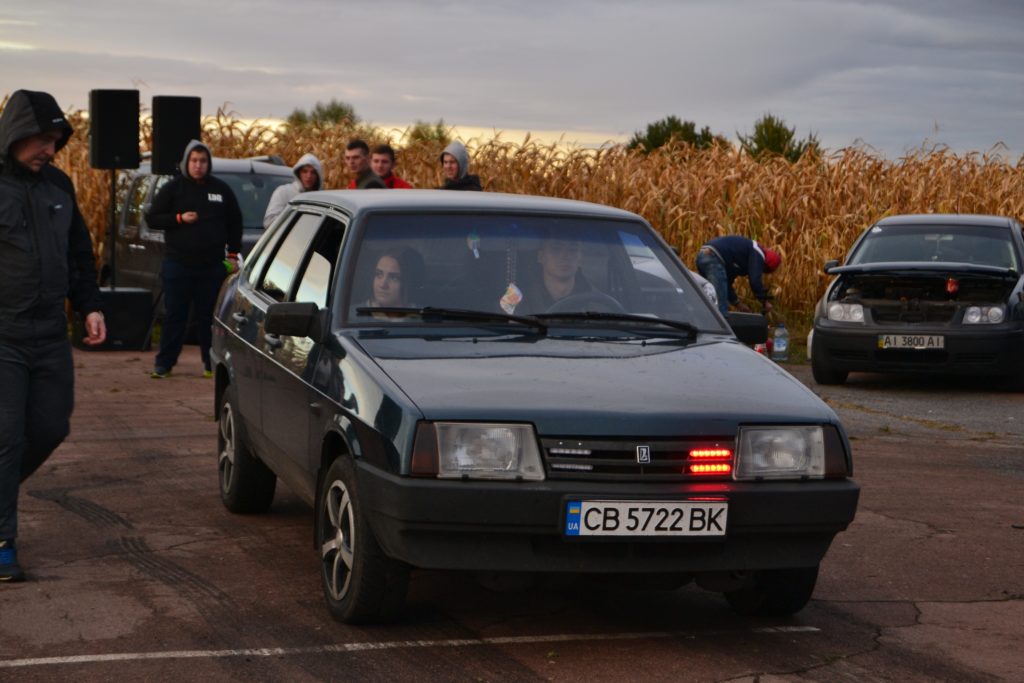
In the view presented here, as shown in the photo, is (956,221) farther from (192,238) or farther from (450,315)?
(450,315)

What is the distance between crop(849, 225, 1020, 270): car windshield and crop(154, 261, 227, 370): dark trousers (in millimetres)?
6311

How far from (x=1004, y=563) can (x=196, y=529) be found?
3749mm

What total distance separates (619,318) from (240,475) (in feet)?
8.08

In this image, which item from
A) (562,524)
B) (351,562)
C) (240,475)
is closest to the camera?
(562,524)

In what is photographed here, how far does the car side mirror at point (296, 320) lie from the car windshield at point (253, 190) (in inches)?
478

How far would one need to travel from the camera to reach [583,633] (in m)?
5.93

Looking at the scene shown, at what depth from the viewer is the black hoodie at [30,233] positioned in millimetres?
6723

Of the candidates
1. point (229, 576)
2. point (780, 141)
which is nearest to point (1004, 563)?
point (229, 576)

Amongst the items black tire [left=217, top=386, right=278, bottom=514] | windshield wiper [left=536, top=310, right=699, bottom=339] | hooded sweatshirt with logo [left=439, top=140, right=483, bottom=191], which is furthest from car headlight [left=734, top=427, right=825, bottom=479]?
hooded sweatshirt with logo [left=439, top=140, right=483, bottom=191]

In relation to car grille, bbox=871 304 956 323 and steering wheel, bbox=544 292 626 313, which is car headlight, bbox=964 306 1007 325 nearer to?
car grille, bbox=871 304 956 323

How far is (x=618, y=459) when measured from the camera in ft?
17.8

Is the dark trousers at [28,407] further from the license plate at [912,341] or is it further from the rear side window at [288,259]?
the license plate at [912,341]

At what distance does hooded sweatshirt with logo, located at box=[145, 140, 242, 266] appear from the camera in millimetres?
14977

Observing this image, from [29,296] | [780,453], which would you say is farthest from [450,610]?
[29,296]
